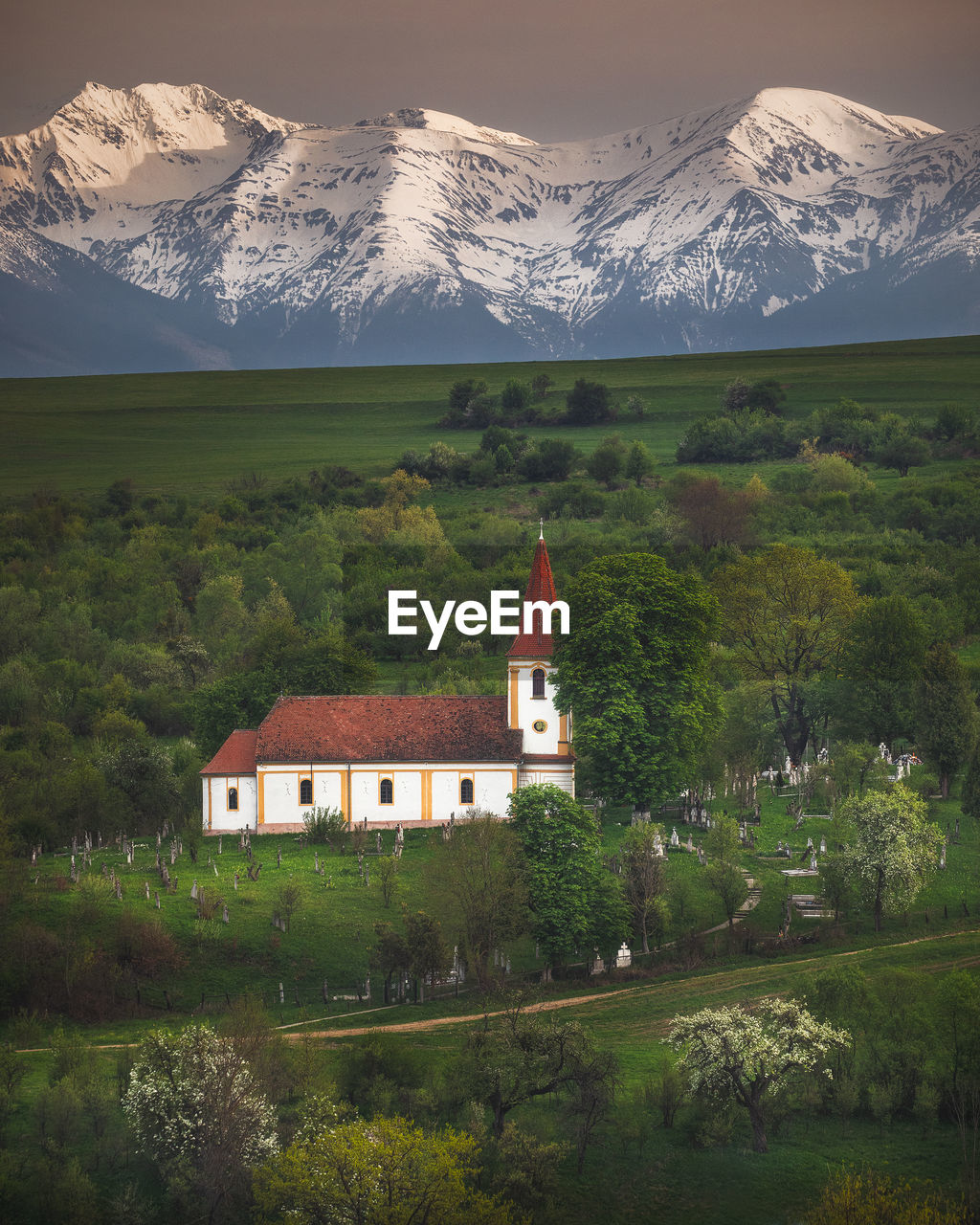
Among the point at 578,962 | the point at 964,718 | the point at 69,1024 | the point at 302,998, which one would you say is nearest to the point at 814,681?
the point at 964,718

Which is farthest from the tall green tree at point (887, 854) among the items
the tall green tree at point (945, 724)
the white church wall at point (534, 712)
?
the white church wall at point (534, 712)

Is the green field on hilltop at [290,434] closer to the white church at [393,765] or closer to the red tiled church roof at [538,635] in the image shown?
the red tiled church roof at [538,635]

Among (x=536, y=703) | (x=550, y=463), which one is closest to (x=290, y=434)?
(x=550, y=463)

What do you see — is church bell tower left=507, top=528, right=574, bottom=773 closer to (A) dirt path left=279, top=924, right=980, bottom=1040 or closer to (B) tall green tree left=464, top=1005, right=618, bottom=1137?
(A) dirt path left=279, top=924, right=980, bottom=1040

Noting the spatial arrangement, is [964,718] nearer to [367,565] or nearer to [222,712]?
[222,712]

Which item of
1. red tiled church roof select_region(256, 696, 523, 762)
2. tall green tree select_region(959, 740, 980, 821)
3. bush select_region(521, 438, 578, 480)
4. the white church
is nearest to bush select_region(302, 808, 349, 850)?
the white church
